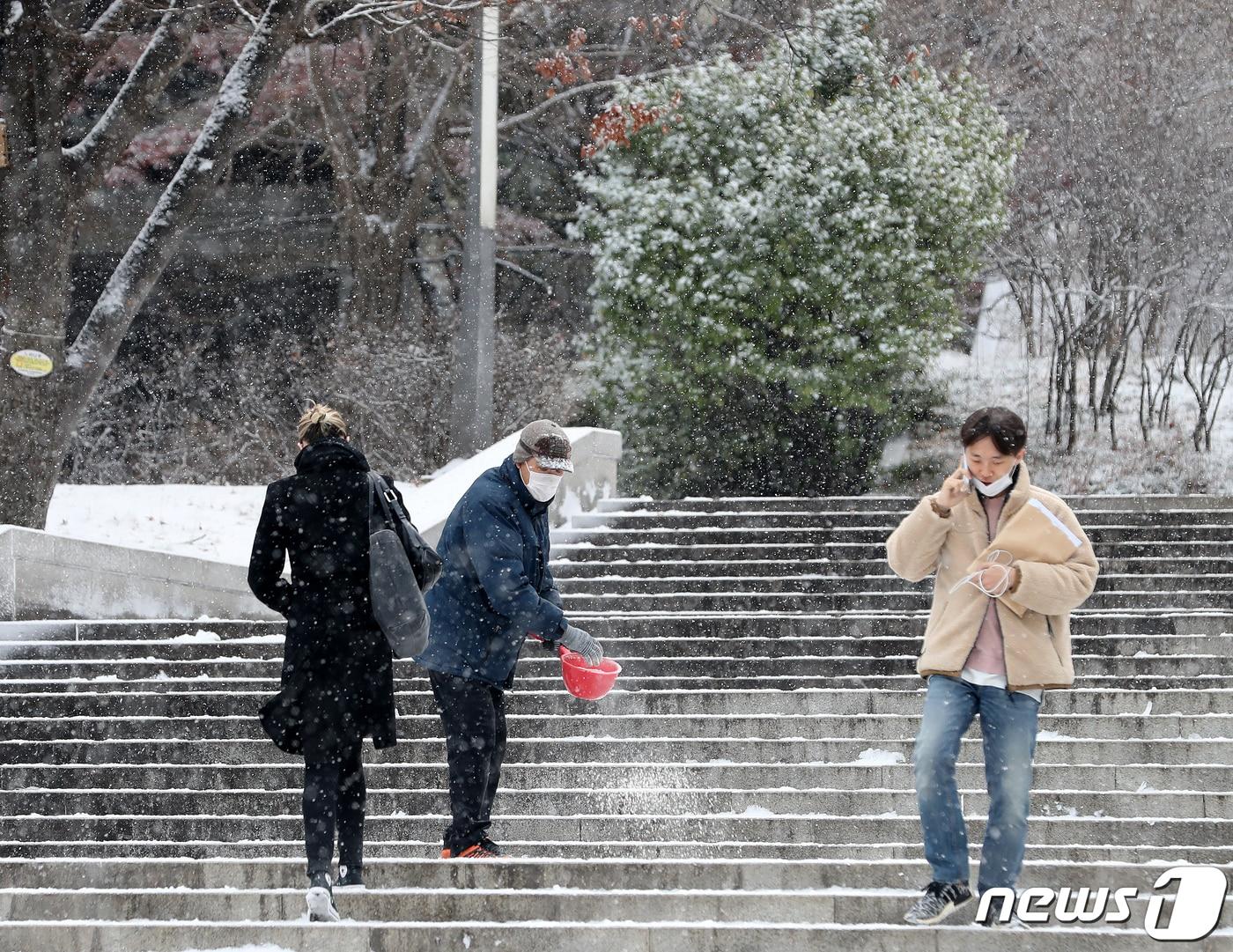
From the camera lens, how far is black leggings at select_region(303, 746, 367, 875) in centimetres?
460

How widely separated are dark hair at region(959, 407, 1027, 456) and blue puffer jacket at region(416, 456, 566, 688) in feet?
5.09

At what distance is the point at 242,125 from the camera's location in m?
11.1

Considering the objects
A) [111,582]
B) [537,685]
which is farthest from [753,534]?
[111,582]

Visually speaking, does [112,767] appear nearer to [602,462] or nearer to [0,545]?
[0,545]

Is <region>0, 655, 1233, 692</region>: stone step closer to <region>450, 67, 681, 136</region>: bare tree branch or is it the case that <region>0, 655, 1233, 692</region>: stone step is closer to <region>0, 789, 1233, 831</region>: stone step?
<region>0, 789, 1233, 831</region>: stone step

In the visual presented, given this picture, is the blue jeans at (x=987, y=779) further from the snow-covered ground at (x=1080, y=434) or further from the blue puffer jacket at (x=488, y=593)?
the snow-covered ground at (x=1080, y=434)

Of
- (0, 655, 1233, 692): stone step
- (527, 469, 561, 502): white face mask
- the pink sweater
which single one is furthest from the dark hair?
(0, 655, 1233, 692): stone step

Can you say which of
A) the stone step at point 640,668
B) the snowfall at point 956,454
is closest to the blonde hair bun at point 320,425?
the stone step at point 640,668

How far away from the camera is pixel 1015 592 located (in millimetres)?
4363

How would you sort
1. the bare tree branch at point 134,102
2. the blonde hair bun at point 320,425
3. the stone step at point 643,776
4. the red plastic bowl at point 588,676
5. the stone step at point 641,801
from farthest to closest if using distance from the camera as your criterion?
the bare tree branch at point 134,102 < the stone step at point 643,776 < the stone step at point 641,801 < the red plastic bowl at point 588,676 < the blonde hair bun at point 320,425

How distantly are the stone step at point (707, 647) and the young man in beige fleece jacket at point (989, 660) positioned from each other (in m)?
3.87

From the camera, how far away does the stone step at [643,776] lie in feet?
21.4

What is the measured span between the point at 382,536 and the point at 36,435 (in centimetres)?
682

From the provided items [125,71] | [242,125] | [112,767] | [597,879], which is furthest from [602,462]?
[125,71]
